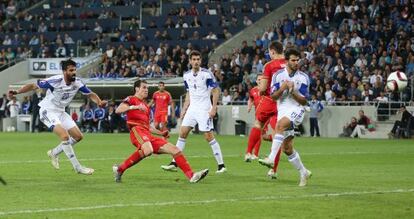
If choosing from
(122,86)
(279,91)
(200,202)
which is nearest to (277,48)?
(279,91)

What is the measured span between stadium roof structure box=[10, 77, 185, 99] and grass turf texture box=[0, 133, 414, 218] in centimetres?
2090

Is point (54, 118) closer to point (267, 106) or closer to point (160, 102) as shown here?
point (267, 106)

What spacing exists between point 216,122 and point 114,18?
14470 millimetres

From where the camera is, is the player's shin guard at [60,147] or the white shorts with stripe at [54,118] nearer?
the white shorts with stripe at [54,118]

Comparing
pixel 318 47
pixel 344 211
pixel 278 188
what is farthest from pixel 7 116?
pixel 344 211

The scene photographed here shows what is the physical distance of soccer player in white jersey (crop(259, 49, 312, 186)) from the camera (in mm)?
15531

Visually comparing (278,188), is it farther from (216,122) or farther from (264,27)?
(264,27)

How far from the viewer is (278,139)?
16016 mm

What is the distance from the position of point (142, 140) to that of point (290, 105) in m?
2.57

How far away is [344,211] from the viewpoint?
12.2 m

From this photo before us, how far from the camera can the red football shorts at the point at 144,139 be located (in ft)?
53.1

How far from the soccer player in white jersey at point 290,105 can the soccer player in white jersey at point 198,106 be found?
11.6 feet

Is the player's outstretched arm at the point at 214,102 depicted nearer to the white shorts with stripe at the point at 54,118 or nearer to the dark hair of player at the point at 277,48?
the dark hair of player at the point at 277,48

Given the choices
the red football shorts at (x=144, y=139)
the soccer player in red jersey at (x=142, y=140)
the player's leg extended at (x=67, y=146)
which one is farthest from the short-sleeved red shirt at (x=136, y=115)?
the player's leg extended at (x=67, y=146)
